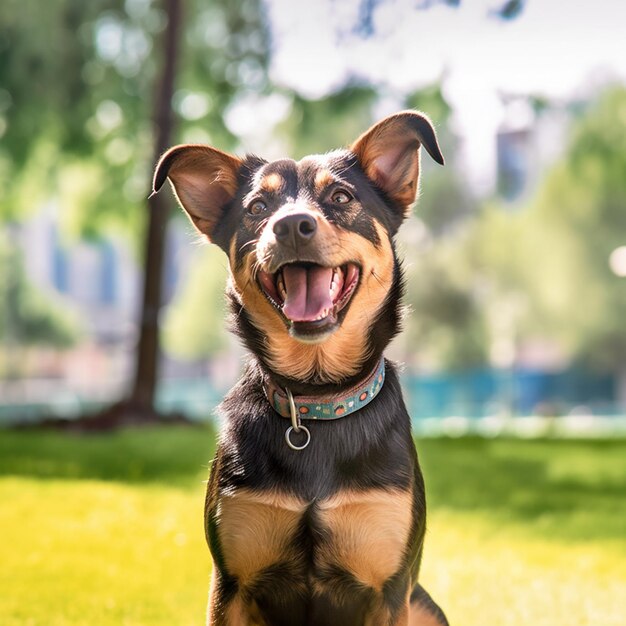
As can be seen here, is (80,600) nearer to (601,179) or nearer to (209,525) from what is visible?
(209,525)

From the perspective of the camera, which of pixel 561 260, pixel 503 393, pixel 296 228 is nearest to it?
pixel 296 228

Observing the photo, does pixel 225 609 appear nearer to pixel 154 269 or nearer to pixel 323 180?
pixel 323 180

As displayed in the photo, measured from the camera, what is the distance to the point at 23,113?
47.2 ft

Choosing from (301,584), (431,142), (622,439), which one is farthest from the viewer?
(622,439)

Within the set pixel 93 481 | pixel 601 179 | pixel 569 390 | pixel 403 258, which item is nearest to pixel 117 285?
pixel 569 390

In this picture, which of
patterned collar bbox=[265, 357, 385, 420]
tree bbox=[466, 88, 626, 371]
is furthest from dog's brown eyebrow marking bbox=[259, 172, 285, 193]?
tree bbox=[466, 88, 626, 371]

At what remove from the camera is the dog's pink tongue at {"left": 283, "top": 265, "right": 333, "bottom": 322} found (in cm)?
325

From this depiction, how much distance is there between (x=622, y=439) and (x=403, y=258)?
11334 mm

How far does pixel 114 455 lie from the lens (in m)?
10.2

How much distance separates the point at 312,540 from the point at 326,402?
51cm

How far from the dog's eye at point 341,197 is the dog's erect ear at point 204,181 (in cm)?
49

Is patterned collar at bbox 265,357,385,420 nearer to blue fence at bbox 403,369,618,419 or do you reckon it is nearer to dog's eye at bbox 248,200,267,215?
dog's eye at bbox 248,200,267,215

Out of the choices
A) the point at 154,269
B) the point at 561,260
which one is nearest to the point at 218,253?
the point at 154,269

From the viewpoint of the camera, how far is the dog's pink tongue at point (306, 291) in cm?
325
